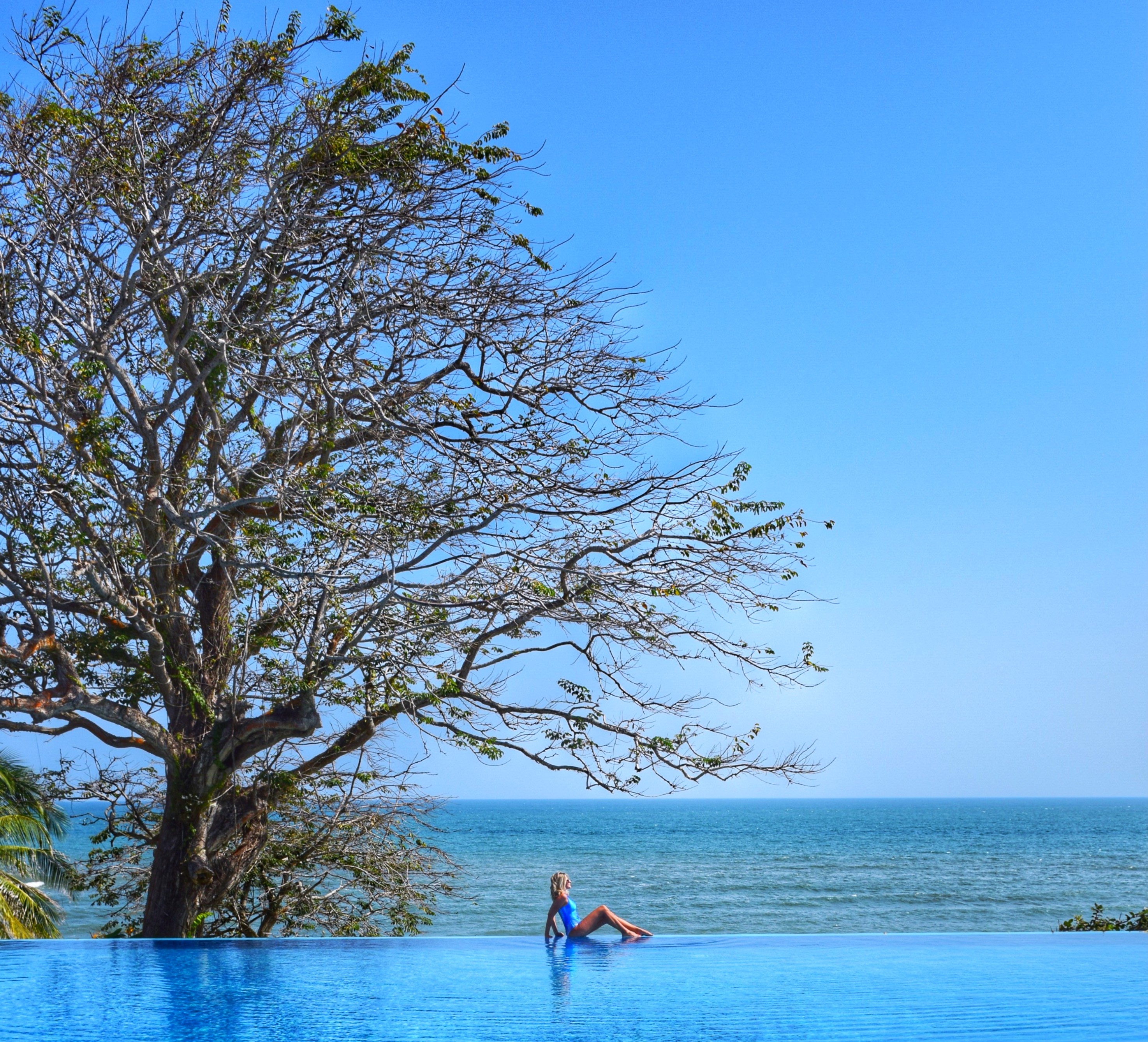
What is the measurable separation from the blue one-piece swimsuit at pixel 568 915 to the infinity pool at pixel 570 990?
16 cm

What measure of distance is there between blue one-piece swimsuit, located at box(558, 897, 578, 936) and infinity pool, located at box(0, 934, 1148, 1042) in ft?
0.53

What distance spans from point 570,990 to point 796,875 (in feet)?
135

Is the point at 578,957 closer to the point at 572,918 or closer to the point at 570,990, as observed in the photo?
the point at 572,918

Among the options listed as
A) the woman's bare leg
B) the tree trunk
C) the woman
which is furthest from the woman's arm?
the tree trunk

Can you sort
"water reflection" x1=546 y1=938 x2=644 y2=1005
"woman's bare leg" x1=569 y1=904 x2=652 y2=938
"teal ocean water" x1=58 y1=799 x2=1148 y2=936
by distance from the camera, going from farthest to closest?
"teal ocean water" x1=58 y1=799 x2=1148 y2=936 < "woman's bare leg" x1=569 y1=904 x2=652 y2=938 < "water reflection" x1=546 y1=938 x2=644 y2=1005

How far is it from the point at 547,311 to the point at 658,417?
174 centimetres

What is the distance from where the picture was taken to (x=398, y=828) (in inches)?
551

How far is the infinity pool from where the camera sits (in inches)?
252

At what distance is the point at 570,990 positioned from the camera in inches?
297

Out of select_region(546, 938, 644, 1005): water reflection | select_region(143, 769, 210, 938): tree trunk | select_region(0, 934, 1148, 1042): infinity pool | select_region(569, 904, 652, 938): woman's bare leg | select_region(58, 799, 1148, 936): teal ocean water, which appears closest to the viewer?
select_region(0, 934, 1148, 1042): infinity pool

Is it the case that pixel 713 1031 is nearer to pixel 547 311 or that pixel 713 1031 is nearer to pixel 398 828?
pixel 547 311

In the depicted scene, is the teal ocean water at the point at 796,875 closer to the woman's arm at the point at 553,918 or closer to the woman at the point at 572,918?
the woman's arm at the point at 553,918

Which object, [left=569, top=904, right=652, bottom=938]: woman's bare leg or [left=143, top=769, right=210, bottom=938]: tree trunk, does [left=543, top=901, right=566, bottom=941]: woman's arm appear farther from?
[left=143, top=769, right=210, bottom=938]: tree trunk

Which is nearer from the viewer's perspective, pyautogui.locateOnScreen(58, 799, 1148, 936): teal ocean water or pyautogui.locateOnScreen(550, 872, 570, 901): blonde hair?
pyautogui.locateOnScreen(550, 872, 570, 901): blonde hair
